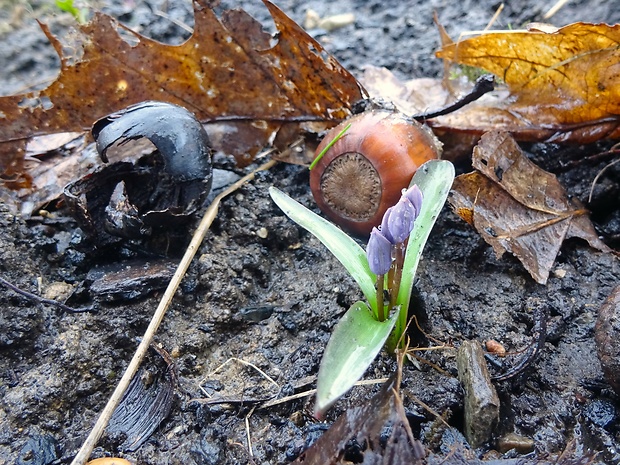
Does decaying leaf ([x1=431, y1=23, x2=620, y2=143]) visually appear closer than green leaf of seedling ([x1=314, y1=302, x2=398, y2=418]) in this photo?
No

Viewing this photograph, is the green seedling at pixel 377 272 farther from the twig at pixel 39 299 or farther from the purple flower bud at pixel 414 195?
the twig at pixel 39 299

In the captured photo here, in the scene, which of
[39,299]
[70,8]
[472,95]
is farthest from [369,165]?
[70,8]

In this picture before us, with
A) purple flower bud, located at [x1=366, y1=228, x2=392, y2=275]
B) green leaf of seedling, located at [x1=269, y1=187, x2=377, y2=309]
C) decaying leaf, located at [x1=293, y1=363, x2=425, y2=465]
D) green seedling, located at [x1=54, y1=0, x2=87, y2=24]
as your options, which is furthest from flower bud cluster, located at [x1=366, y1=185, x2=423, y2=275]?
green seedling, located at [x1=54, y1=0, x2=87, y2=24]

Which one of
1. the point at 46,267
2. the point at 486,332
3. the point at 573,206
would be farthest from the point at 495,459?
the point at 46,267

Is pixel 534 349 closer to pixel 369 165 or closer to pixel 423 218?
pixel 423 218

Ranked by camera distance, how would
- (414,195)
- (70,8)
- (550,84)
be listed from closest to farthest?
(414,195) → (550,84) → (70,8)

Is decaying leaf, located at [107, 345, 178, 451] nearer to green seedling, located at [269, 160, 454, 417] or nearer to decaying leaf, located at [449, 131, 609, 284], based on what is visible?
green seedling, located at [269, 160, 454, 417]
